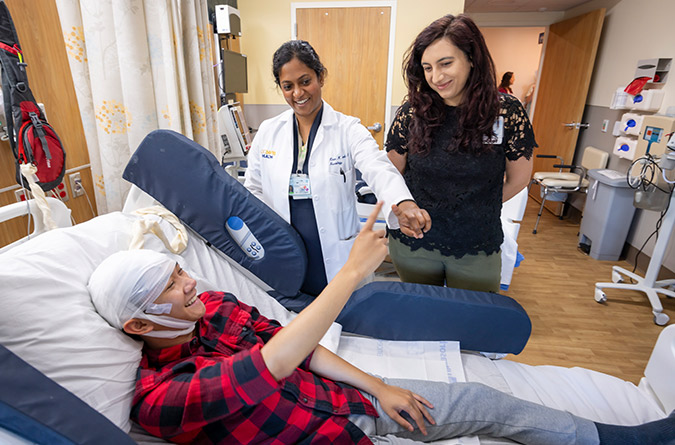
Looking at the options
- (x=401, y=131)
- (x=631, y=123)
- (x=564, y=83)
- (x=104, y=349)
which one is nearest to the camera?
(x=104, y=349)

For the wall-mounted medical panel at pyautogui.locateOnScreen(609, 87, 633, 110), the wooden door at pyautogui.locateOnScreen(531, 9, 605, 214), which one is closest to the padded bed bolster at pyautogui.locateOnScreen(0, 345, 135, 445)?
the wall-mounted medical panel at pyautogui.locateOnScreen(609, 87, 633, 110)

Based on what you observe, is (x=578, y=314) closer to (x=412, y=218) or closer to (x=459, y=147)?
(x=459, y=147)

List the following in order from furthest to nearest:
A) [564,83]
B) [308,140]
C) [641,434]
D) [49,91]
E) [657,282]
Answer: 1. [564,83]
2. [657,282]
3. [49,91]
4. [308,140]
5. [641,434]

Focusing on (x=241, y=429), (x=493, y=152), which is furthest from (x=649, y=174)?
(x=241, y=429)

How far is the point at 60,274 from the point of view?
36.6 inches

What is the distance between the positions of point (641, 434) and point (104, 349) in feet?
4.51

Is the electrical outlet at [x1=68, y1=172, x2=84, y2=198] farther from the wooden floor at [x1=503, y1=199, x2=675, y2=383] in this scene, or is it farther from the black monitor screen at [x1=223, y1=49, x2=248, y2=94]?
the wooden floor at [x1=503, y1=199, x2=675, y2=383]

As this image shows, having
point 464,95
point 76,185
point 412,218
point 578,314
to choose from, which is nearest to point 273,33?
point 76,185

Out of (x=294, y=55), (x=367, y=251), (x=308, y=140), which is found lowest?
(x=367, y=251)

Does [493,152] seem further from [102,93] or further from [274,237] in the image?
[102,93]

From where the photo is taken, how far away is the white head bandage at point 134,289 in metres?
0.85

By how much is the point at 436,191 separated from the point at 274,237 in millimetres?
637

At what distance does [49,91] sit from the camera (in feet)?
5.54

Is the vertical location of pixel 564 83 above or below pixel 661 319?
above
